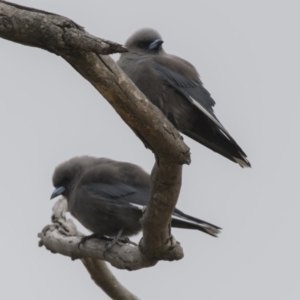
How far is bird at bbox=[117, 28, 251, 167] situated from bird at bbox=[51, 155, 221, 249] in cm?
105

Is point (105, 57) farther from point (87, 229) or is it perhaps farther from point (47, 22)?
point (87, 229)

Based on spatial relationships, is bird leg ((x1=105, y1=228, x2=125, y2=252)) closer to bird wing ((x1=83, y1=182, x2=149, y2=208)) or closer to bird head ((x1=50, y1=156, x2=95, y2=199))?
bird wing ((x1=83, y1=182, x2=149, y2=208))

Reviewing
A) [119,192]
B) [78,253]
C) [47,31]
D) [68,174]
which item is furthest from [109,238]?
[47,31]

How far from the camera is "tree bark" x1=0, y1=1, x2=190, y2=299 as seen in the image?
3811mm

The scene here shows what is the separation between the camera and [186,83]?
6.25m

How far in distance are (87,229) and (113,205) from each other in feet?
0.97

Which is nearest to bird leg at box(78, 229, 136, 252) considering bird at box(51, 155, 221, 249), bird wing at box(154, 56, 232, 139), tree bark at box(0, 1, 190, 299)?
bird at box(51, 155, 221, 249)

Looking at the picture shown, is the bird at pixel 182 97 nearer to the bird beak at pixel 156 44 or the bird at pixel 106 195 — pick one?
the bird beak at pixel 156 44

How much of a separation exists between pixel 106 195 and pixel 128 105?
3.01m

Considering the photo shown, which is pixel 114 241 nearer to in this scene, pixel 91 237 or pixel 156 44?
pixel 91 237

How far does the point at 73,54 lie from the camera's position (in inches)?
156

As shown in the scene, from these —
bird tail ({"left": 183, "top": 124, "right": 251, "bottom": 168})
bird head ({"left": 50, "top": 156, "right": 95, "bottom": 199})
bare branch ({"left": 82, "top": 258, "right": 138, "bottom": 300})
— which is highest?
bird head ({"left": 50, "top": 156, "right": 95, "bottom": 199})

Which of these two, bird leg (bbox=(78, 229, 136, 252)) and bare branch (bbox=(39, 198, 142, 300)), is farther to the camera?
bare branch (bbox=(39, 198, 142, 300))

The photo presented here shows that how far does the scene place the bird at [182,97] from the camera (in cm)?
597
